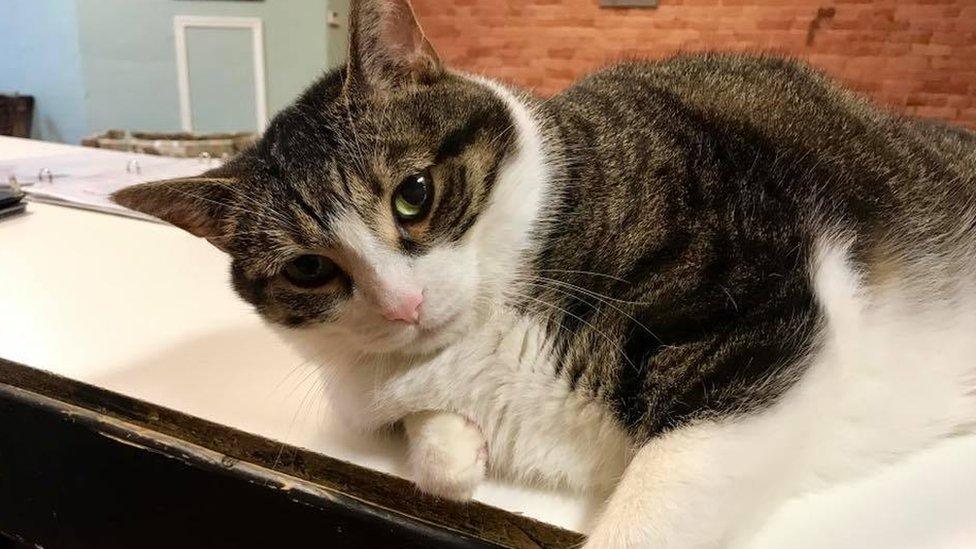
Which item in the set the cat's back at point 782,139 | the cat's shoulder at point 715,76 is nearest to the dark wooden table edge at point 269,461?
the cat's back at point 782,139

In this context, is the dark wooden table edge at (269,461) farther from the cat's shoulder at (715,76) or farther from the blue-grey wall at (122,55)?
the blue-grey wall at (122,55)

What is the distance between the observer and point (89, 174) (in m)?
1.70

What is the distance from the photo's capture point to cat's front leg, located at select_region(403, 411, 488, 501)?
61cm

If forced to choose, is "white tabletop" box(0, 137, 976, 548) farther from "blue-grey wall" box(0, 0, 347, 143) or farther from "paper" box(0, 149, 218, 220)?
"blue-grey wall" box(0, 0, 347, 143)

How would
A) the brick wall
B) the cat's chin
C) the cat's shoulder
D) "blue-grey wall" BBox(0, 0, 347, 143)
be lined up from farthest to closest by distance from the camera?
"blue-grey wall" BBox(0, 0, 347, 143) → the brick wall → the cat's shoulder → the cat's chin

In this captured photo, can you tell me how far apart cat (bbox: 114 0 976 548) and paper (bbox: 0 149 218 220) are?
31.4 inches

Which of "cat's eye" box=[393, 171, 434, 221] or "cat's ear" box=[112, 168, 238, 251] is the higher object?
"cat's eye" box=[393, 171, 434, 221]

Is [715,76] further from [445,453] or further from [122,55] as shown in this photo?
[122,55]

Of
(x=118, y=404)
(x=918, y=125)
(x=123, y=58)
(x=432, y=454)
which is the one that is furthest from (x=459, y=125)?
(x=123, y=58)

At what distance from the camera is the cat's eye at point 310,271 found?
2.35 feet

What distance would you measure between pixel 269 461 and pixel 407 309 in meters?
0.19

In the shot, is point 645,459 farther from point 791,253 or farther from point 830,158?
point 830,158

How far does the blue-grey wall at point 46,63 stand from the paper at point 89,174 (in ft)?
9.06

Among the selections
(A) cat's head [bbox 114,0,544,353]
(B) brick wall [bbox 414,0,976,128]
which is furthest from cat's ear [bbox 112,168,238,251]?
(B) brick wall [bbox 414,0,976,128]
